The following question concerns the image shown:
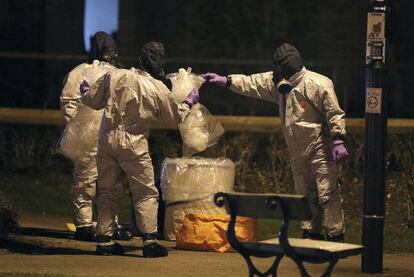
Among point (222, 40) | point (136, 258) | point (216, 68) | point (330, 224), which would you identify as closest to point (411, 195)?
point (330, 224)

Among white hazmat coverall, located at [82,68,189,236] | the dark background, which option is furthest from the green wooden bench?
the dark background

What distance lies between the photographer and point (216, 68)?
62.1ft

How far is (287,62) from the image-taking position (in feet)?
36.9

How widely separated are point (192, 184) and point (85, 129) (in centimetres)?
114

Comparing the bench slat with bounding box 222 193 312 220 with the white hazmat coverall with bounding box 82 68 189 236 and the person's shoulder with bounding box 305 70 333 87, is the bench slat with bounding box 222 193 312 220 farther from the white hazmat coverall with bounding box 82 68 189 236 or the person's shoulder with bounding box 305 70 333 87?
the person's shoulder with bounding box 305 70 333 87

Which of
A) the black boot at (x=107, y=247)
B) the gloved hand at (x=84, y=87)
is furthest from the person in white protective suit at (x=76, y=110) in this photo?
the black boot at (x=107, y=247)

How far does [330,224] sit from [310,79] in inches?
52.0

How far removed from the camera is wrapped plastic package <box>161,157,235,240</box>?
1186 centimetres

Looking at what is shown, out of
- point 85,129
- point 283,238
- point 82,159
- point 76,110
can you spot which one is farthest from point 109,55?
point 283,238

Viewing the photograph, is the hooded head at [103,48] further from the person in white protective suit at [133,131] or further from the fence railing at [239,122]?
the fence railing at [239,122]

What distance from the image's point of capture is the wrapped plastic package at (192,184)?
38.9 ft

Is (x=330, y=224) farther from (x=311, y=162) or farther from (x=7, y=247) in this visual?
(x=7, y=247)

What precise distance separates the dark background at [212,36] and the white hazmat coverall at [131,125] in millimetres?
8460

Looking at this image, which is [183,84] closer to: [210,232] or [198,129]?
[198,129]
